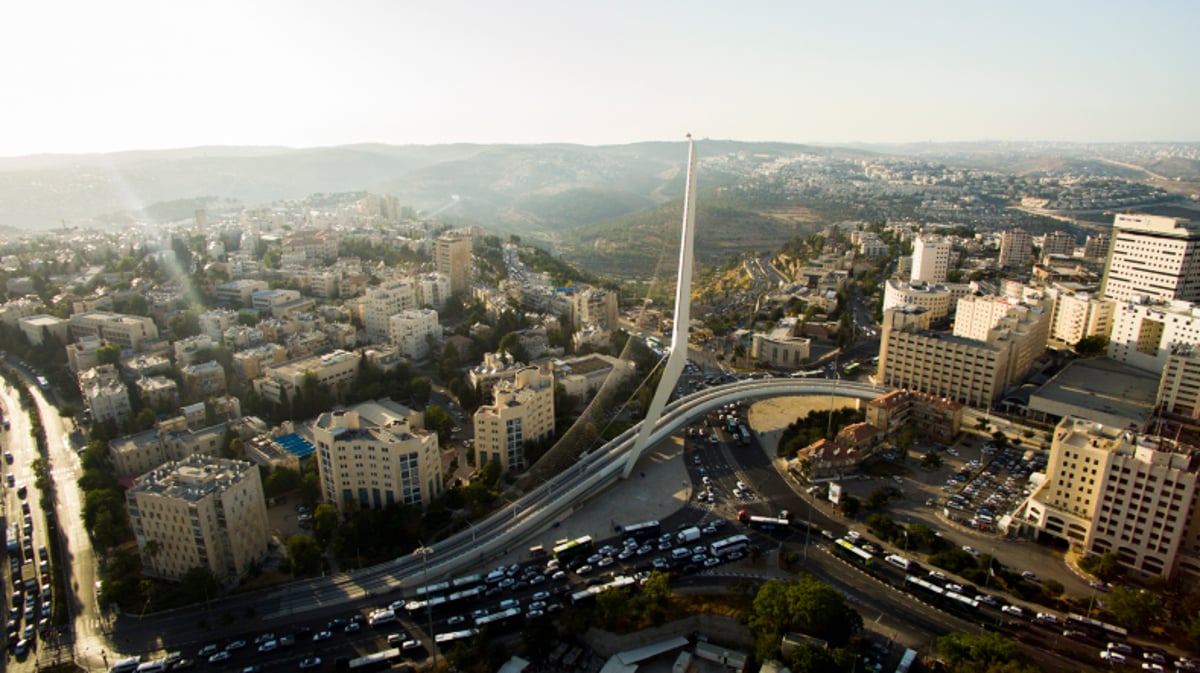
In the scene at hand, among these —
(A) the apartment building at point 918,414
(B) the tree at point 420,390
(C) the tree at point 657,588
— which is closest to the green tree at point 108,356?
(B) the tree at point 420,390

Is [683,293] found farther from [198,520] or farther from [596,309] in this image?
[596,309]

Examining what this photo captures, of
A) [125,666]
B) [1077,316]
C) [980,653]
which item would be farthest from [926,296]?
[125,666]

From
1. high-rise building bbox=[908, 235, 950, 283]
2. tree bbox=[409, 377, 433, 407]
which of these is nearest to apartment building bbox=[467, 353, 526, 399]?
tree bbox=[409, 377, 433, 407]

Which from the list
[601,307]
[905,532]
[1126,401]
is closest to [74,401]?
[601,307]

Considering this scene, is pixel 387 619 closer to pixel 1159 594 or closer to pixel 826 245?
pixel 1159 594

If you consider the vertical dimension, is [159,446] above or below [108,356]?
below

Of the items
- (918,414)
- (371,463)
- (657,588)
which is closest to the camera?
(657,588)
